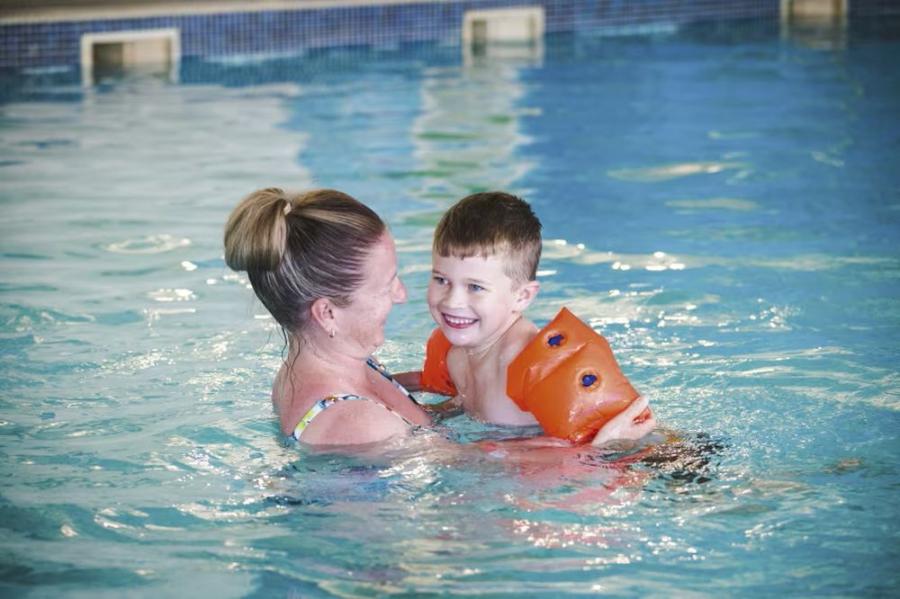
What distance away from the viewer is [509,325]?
4.24 meters

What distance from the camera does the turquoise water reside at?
3561mm

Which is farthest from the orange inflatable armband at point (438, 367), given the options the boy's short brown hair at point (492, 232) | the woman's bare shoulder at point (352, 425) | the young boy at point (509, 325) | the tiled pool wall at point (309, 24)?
the tiled pool wall at point (309, 24)

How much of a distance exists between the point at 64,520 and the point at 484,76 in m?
9.64

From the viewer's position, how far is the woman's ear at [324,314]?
149 inches

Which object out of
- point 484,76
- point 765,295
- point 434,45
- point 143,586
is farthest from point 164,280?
point 434,45

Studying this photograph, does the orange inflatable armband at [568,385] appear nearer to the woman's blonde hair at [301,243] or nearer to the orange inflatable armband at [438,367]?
the orange inflatable armband at [438,367]

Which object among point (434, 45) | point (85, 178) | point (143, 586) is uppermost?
point (434, 45)

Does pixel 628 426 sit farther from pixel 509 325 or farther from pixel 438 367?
pixel 438 367

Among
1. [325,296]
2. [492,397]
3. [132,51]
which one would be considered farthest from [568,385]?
[132,51]

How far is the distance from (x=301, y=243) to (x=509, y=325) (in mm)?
872

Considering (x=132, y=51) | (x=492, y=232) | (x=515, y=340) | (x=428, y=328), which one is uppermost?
(x=132, y=51)

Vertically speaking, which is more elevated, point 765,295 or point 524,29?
point 524,29

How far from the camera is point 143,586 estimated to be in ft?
11.3

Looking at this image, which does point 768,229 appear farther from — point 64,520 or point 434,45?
point 434,45
